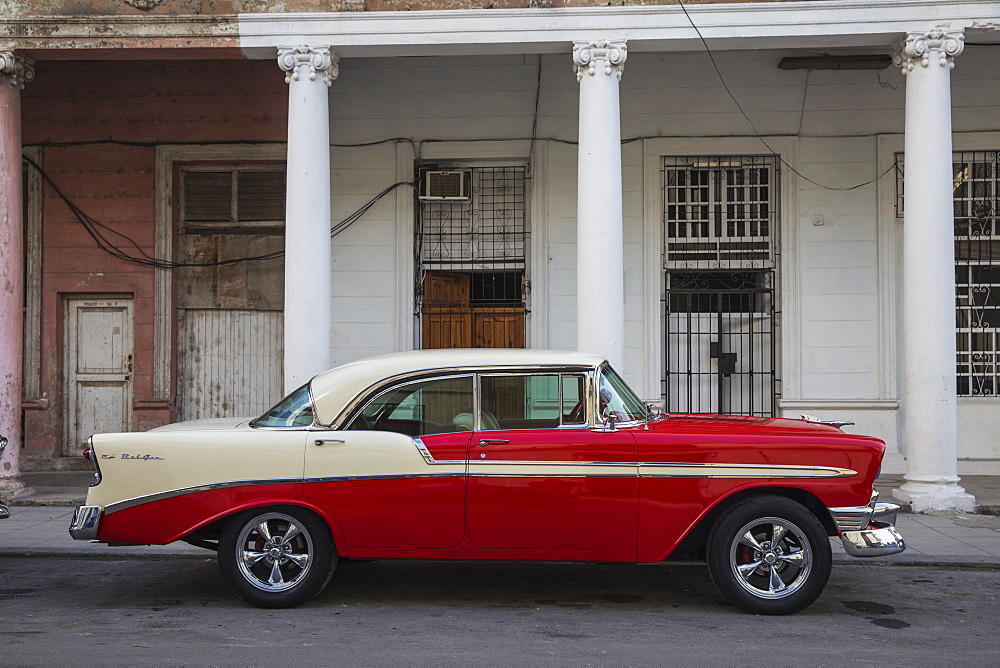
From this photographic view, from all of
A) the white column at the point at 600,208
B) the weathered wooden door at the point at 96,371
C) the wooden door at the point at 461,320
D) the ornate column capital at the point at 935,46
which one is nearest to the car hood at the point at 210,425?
the white column at the point at 600,208

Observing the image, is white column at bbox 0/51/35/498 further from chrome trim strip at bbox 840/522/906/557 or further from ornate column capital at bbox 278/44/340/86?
chrome trim strip at bbox 840/522/906/557

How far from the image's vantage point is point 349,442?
586cm

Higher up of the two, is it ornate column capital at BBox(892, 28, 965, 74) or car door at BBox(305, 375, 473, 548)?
ornate column capital at BBox(892, 28, 965, 74)

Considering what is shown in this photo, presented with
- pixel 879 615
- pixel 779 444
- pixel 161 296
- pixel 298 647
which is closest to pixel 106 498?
pixel 298 647

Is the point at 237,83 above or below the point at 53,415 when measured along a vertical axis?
above

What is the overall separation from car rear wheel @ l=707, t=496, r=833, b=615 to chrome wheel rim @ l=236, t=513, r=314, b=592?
2.50 meters

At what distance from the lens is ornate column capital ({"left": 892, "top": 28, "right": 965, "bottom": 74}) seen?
9.43 m

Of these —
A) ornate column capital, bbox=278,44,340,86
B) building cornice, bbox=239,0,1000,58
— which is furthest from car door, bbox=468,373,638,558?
ornate column capital, bbox=278,44,340,86

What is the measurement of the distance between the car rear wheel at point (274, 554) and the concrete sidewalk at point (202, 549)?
5.92ft

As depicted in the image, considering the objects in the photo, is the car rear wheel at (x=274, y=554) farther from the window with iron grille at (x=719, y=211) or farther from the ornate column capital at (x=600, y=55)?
the window with iron grille at (x=719, y=211)

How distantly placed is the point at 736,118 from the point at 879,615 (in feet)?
25.3

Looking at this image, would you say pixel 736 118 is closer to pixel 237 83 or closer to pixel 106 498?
pixel 237 83

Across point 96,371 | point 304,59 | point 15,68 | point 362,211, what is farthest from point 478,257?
point 15,68

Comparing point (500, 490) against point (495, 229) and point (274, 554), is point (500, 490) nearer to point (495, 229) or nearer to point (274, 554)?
point (274, 554)
